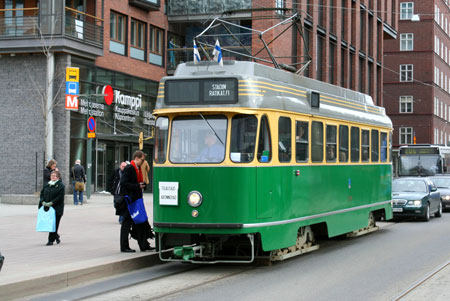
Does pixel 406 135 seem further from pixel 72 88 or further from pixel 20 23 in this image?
pixel 20 23

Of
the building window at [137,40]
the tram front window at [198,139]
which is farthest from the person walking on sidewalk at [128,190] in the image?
the building window at [137,40]

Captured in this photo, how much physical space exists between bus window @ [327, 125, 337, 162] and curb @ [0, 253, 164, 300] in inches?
148

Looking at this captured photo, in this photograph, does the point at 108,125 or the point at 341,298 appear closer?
the point at 341,298

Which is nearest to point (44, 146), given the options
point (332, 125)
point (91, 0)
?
point (91, 0)

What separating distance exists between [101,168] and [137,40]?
6.87 m

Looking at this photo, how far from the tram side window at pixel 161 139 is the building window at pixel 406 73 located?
6800 centimetres

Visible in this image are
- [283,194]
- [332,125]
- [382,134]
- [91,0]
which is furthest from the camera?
[91,0]

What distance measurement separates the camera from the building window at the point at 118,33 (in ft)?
118

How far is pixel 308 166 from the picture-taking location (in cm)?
1314

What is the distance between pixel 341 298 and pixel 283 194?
118 inches

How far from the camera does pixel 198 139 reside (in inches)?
452

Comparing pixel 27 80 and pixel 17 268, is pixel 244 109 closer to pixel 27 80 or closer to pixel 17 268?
pixel 17 268

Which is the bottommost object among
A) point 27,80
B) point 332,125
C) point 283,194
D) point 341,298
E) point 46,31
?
point 341,298

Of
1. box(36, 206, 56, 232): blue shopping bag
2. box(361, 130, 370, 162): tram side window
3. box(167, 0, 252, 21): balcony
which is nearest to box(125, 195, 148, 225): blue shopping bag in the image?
box(36, 206, 56, 232): blue shopping bag
